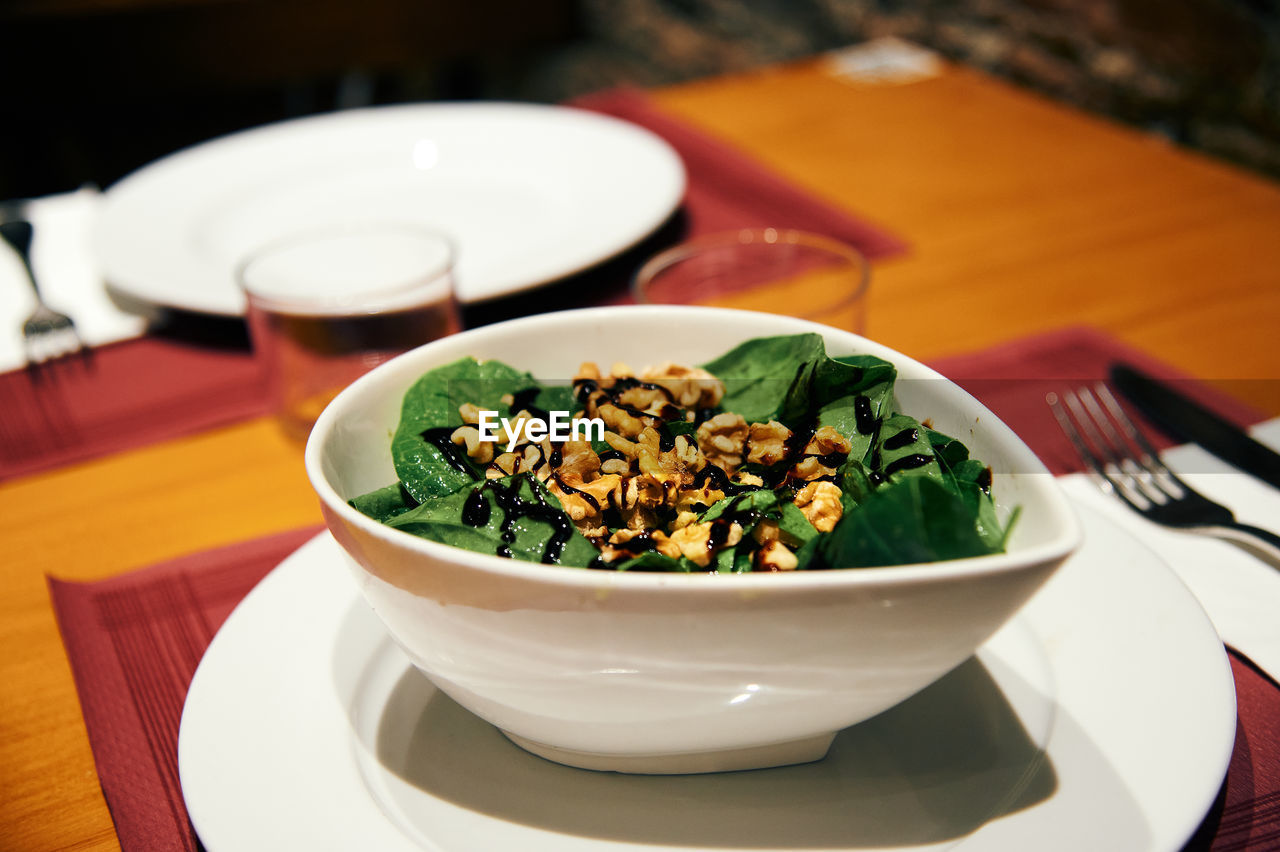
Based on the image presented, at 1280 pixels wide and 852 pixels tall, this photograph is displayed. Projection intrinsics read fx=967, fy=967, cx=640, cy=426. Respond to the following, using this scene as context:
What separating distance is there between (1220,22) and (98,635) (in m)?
1.76

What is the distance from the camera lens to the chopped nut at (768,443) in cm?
55

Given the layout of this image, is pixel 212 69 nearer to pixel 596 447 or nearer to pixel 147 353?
pixel 147 353

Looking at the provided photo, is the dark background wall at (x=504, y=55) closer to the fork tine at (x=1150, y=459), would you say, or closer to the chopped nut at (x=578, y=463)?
the fork tine at (x=1150, y=459)

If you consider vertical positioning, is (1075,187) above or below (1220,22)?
below

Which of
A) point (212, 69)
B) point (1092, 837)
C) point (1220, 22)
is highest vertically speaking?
point (1220, 22)

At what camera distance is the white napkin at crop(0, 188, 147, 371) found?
1.09m

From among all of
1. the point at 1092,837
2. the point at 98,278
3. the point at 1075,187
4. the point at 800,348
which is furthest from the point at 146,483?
the point at 1075,187

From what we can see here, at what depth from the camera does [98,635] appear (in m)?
0.67

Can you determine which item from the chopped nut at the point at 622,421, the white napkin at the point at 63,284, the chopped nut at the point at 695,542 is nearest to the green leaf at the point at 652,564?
the chopped nut at the point at 695,542

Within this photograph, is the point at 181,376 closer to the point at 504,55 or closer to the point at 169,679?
the point at 169,679

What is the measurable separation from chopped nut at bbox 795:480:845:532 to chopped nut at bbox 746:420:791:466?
4 cm

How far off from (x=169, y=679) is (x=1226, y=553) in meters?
0.70

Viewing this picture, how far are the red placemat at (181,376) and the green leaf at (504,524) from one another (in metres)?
0.52

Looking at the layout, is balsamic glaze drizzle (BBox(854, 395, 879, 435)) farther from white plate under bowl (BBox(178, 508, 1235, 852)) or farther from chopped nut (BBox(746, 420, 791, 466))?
white plate under bowl (BBox(178, 508, 1235, 852))
